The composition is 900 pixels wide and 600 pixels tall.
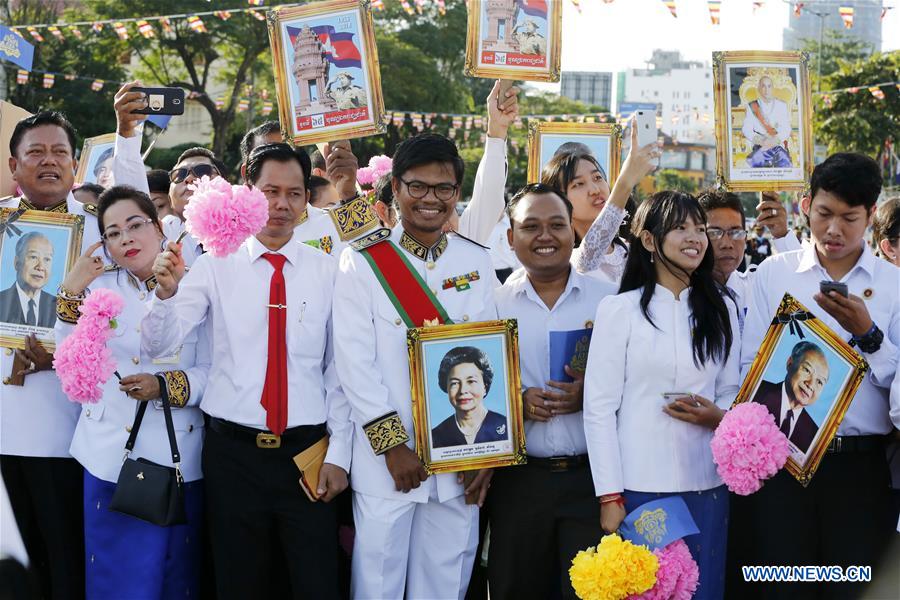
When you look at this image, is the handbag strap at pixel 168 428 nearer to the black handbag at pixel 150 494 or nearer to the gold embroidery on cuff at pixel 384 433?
the black handbag at pixel 150 494

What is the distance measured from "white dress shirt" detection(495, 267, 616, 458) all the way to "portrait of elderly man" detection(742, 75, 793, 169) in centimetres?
137

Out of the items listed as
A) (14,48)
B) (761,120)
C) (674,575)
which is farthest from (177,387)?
(14,48)

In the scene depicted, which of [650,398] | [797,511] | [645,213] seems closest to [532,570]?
[650,398]

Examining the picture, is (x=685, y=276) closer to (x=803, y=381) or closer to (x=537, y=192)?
A: (x=803, y=381)

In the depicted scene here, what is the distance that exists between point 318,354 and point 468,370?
0.70m

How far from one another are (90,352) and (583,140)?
12.1ft

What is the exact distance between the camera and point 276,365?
4.01 meters

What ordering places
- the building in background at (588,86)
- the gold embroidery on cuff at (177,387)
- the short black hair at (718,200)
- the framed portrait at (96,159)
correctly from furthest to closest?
1. the building in background at (588,86)
2. the framed portrait at (96,159)
3. the short black hair at (718,200)
4. the gold embroidery on cuff at (177,387)

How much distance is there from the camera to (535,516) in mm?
4031

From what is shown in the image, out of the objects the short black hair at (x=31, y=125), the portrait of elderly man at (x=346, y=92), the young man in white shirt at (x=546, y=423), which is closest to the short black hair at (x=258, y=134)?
the portrait of elderly man at (x=346, y=92)

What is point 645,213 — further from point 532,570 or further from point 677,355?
point 532,570

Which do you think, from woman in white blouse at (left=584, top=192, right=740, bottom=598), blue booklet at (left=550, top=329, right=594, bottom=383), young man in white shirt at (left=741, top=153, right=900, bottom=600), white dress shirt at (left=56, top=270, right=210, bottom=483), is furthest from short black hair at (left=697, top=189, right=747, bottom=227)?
white dress shirt at (left=56, top=270, right=210, bottom=483)

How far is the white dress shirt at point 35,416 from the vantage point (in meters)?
4.47

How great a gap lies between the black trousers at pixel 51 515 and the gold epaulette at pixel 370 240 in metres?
1.84
